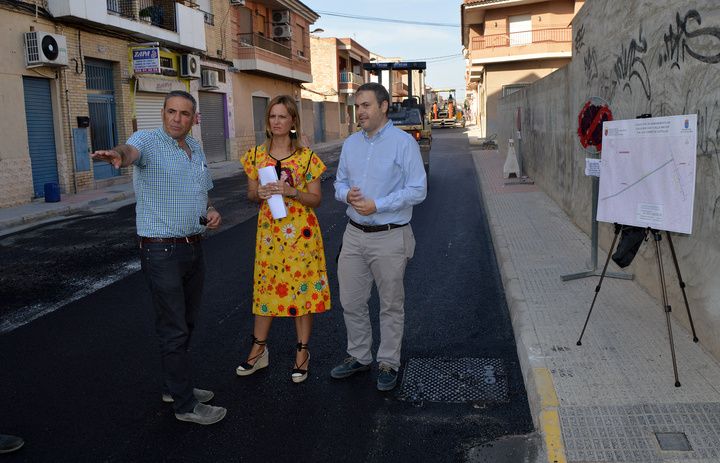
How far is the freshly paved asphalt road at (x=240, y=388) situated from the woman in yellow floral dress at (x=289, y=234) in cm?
53

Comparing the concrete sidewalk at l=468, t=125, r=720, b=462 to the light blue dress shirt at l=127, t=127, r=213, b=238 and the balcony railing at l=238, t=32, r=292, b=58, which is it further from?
the balcony railing at l=238, t=32, r=292, b=58

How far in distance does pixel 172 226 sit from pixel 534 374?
247 centimetres

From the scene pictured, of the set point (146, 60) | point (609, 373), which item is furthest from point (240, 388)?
point (146, 60)

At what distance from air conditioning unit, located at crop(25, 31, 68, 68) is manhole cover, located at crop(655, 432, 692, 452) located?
50.4 feet

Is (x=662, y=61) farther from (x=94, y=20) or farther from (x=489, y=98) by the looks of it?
(x=489, y=98)

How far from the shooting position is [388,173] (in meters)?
4.00

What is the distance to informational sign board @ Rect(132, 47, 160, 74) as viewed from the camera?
18797 millimetres

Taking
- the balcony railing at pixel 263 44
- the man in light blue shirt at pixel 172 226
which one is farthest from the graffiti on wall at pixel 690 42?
the balcony railing at pixel 263 44

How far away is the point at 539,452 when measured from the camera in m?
3.30

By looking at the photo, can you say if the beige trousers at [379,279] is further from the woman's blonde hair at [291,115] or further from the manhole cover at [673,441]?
the manhole cover at [673,441]

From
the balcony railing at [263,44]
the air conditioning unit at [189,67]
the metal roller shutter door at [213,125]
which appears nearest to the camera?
the air conditioning unit at [189,67]

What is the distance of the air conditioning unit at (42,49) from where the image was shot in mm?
14445

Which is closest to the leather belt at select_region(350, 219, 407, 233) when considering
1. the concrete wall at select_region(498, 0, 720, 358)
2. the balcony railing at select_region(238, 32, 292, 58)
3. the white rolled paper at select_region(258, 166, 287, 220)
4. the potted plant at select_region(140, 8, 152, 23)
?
the white rolled paper at select_region(258, 166, 287, 220)

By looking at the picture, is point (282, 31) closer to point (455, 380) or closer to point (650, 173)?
point (650, 173)
